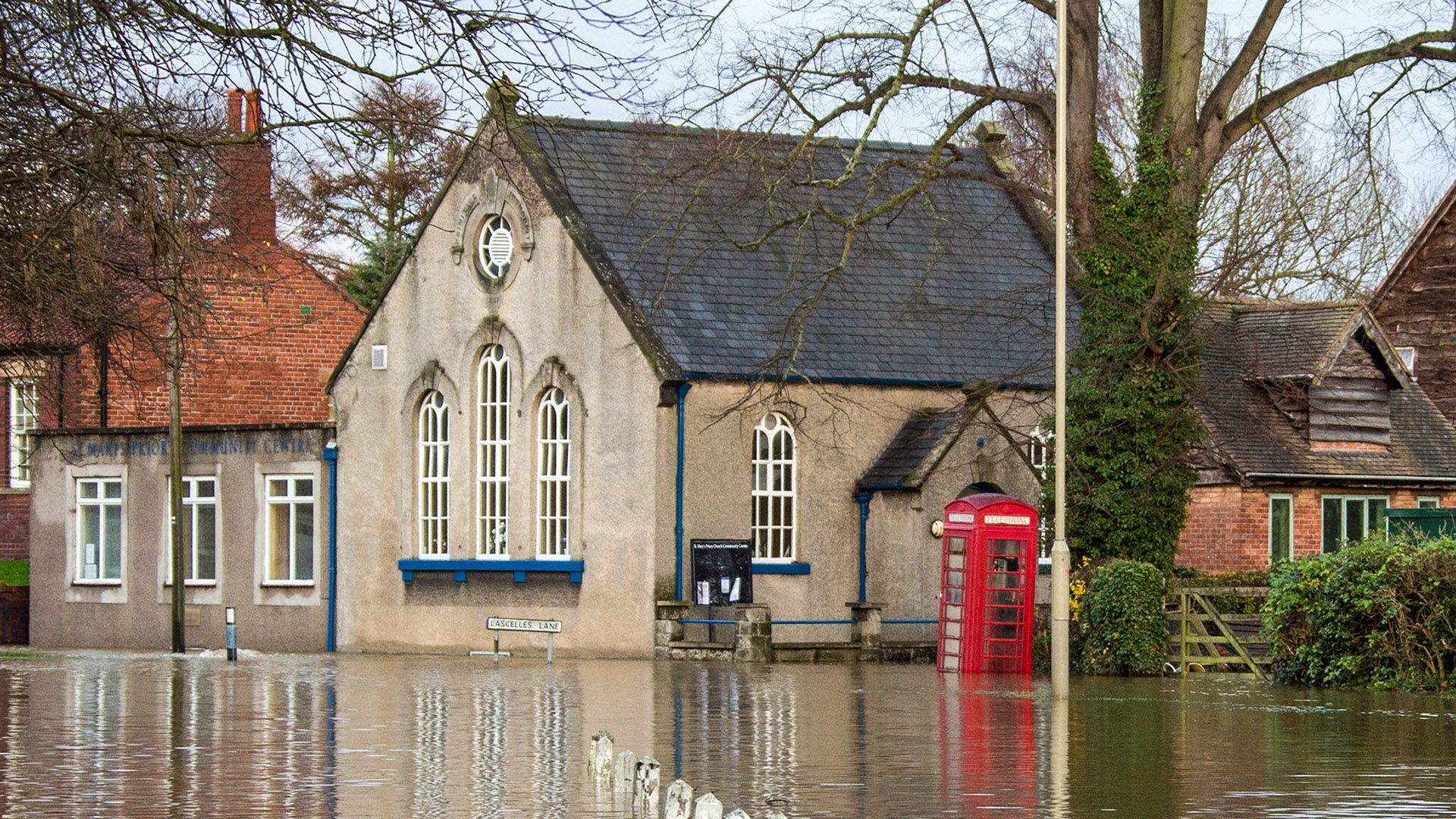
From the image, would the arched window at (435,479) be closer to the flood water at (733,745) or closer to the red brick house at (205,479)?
the red brick house at (205,479)

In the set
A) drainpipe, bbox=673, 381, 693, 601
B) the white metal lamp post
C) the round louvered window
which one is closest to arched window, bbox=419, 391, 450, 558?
the round louvered window

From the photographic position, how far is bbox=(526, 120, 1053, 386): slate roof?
31375 mm

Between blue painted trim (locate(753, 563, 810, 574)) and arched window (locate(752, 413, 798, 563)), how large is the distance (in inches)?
7.6

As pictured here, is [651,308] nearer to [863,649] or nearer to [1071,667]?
[863,649]

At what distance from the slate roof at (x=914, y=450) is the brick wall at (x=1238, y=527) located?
18.0 ft

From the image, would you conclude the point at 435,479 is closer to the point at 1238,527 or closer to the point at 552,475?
the point at 552,475

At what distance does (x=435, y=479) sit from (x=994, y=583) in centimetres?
1136

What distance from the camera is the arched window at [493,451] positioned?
107 ft

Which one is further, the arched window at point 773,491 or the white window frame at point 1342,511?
the white window frame at point 1342,511

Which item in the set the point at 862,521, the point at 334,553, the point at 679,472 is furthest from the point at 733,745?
the point at 334,553

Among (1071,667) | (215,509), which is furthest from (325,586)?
(1071,667)

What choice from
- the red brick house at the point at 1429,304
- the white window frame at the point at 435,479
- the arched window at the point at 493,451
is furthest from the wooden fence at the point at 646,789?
the red brick house at the point at 1429,304

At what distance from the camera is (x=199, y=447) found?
3684 centimetres

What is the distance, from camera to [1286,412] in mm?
36750
